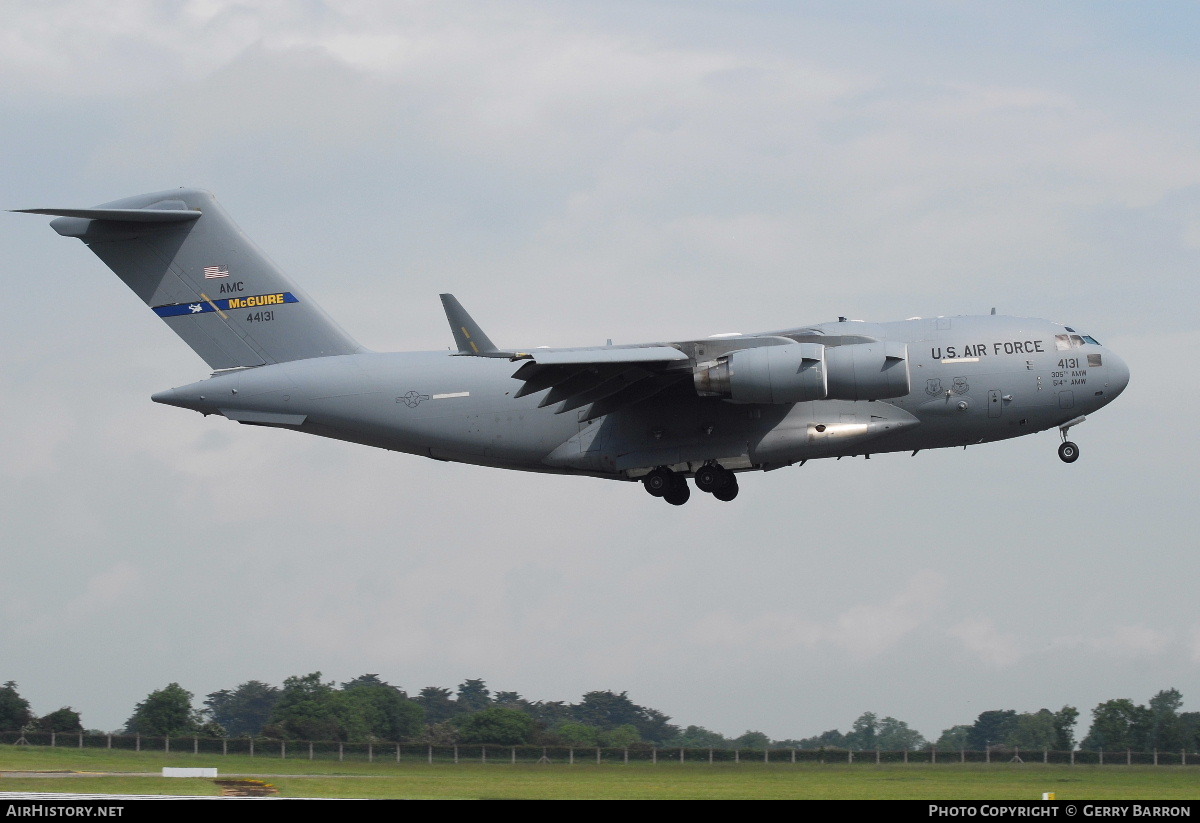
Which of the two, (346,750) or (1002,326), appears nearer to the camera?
(1002,326)

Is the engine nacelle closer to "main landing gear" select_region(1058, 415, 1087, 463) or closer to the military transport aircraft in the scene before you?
the military transport aircraft

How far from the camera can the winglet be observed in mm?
18875

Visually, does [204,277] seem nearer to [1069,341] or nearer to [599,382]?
[599,382]

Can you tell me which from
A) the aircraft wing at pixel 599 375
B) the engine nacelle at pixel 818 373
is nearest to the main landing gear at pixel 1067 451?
the engine nacelle at pixel 818 373

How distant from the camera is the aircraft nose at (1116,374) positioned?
20.9 metres

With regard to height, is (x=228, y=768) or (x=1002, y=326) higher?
(x=1002, y=326)

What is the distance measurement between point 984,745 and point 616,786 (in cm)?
739

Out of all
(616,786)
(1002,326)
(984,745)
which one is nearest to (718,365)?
(1002,326)

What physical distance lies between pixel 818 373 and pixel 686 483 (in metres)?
3.32

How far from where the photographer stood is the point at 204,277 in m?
23.9

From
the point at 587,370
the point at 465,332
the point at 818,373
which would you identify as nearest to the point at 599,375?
the point at 587,370
